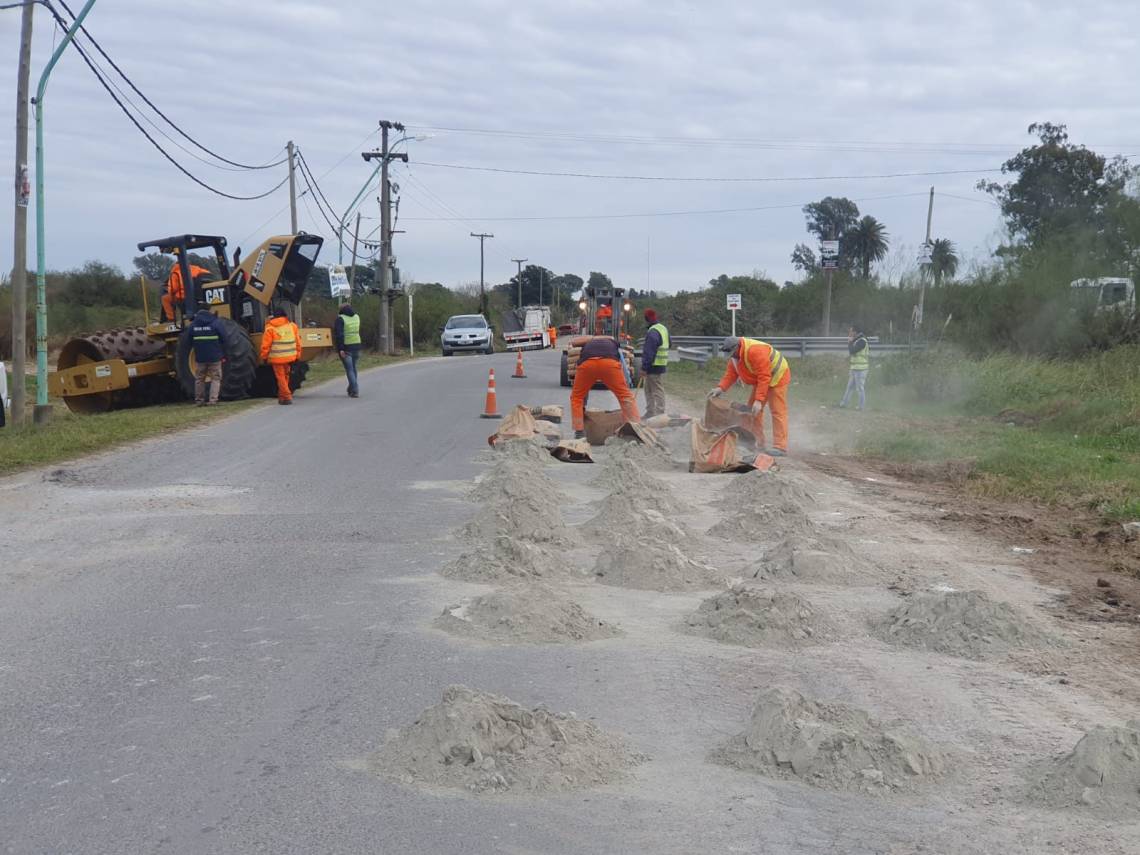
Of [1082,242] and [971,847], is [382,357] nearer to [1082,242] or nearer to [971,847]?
[1082,242]

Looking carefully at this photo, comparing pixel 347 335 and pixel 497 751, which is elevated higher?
pixel 347 335

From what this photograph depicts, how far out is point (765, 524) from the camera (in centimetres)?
997

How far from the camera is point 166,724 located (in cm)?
519

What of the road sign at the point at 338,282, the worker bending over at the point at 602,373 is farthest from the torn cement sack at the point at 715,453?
the road sign at the point at 338,282

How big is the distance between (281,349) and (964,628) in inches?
681

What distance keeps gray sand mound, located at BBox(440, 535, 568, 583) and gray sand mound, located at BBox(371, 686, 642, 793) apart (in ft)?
10.0

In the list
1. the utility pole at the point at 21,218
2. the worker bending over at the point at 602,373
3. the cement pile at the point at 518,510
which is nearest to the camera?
the cement pile at the point at 518,510

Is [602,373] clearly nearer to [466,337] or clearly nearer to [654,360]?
[654,360]

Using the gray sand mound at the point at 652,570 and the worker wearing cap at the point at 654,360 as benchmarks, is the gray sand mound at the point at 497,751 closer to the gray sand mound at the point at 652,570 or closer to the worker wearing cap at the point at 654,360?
the gray sand mound at the point at 652,570

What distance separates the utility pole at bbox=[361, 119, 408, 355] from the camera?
48.4 metres

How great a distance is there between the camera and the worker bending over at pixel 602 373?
15.3m

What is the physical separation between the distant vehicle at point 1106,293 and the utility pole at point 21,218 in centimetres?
2132

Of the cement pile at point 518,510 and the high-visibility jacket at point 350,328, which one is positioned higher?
the high-visibility jacket at point 350,328

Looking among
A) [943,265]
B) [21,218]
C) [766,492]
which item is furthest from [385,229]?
[766,492]
